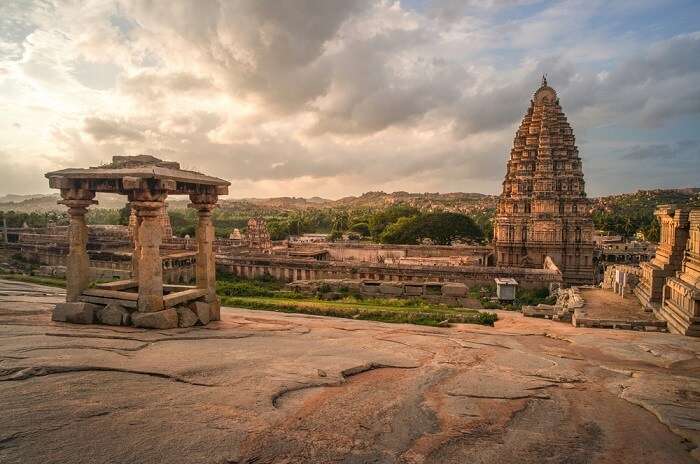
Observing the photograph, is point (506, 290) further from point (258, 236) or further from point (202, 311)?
point (258, 236)

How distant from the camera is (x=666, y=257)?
63.6 feet

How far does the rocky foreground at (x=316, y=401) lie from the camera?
4.26 metres

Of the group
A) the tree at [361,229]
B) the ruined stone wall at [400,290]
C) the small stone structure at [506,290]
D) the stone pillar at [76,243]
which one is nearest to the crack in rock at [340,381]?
the stone pillar at [76,243]

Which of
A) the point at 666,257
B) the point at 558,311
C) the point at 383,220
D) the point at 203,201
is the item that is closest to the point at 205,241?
the point at 203,201

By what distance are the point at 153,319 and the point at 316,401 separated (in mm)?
5109

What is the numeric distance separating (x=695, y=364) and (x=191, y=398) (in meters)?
9.26

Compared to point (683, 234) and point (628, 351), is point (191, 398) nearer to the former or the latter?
point (628, 351)

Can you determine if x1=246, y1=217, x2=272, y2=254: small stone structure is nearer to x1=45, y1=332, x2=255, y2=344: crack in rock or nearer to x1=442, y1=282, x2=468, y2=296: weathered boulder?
x1=442, y1=282, x2=468, y2=296: weathered boulder

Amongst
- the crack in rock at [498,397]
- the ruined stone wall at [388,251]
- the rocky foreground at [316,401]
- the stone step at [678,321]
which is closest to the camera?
the rocky foreground at [316,401]

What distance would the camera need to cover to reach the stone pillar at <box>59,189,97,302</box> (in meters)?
10.2

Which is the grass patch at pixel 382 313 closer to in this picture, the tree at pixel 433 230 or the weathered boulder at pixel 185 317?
the weathered boulder at pixel 185 317

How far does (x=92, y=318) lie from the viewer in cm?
947

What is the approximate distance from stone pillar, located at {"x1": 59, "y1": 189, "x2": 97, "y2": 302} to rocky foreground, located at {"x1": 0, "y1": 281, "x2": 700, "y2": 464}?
152 cm

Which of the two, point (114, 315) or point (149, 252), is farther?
point (149, 252)
